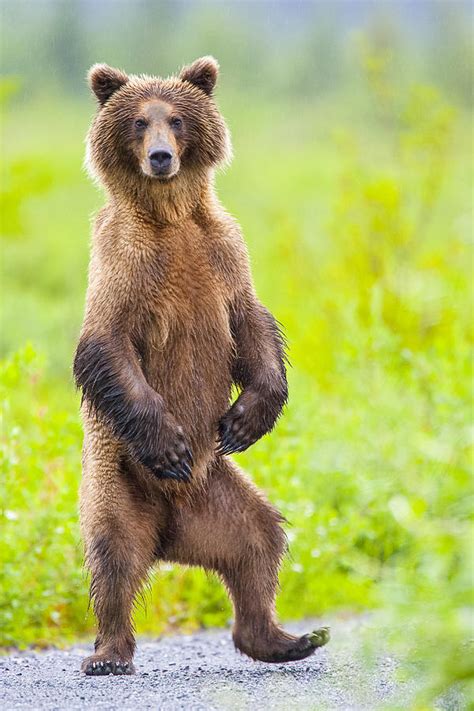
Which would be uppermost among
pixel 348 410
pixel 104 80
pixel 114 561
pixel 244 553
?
pixel 348 410

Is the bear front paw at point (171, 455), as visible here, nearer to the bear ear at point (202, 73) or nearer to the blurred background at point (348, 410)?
the blurred background at point (348, 410)

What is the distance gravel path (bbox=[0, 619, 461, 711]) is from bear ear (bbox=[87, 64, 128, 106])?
7.99 feet

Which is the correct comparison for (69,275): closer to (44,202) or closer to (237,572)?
(44,202)

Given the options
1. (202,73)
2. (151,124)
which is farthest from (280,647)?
(202,73)

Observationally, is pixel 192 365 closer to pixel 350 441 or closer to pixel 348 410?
pixel 350 441

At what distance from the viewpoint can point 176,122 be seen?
538 centimetres

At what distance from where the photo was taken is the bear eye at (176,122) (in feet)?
17.6

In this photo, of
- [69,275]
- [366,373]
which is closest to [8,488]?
[366,373]

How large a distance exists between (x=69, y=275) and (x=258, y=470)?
50.3 feet

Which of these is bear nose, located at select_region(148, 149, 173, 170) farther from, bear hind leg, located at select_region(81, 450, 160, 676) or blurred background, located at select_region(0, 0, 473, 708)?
bear hind leg, located at select_region(81, 450, 160, 676)

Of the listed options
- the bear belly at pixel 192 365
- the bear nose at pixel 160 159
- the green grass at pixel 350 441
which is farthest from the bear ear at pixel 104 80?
the bear belly at pixel 192 365

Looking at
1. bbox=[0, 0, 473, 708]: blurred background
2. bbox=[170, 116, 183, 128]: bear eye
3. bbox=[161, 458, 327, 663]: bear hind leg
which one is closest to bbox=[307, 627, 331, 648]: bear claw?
bbox=[161, 458, 327, 663]: bear hind leg

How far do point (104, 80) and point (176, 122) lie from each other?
378mm

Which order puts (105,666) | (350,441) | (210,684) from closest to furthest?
(210,684) < (105,666) < (350,441)
